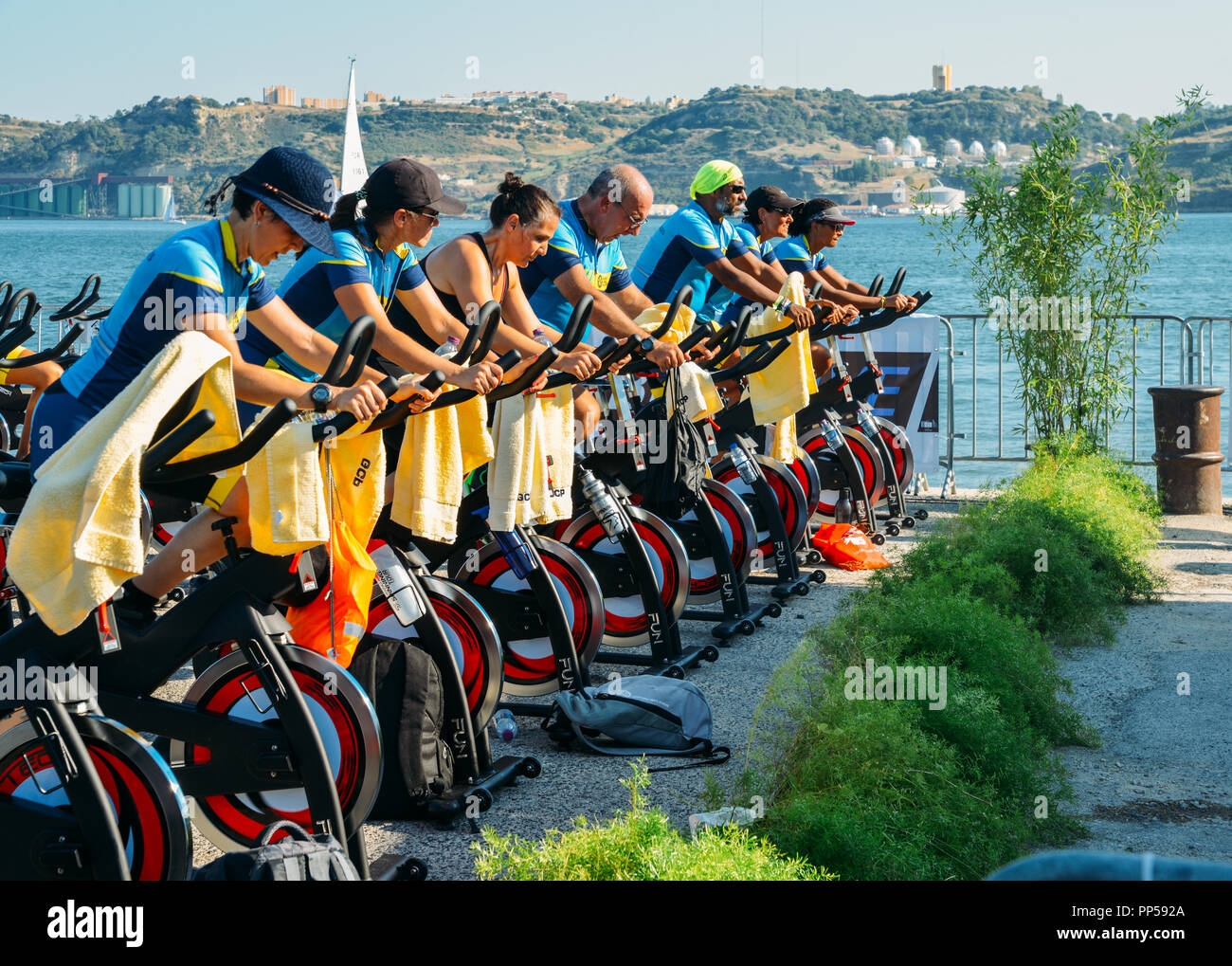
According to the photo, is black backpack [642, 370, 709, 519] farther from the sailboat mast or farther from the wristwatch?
the sailboat mast

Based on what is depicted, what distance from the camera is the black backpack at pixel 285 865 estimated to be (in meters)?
2.64

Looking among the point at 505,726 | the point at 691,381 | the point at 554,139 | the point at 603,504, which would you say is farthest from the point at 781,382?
the point at 554,139

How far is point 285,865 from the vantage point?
266cm

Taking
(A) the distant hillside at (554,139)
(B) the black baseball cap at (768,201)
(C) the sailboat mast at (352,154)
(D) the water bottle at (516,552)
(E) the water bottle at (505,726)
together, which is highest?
(A) the distant hillside at (554,139)

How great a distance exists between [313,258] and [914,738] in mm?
2228

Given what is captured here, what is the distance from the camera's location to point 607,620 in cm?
552

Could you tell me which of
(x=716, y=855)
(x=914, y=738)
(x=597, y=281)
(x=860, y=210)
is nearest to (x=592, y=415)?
(x=597, y=281)

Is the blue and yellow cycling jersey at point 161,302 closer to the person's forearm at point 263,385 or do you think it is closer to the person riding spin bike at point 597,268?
the person's forearm at point 263,385

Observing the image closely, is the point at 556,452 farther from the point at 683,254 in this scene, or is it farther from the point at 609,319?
the point at 683,254

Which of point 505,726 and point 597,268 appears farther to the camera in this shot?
point 597,268

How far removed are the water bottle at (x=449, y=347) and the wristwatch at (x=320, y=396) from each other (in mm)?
1347

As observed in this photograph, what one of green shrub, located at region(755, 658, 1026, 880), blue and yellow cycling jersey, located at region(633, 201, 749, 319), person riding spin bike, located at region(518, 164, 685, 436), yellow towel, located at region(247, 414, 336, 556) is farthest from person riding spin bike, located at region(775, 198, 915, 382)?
yellow towel, located at region(247, 414, 336, 556)

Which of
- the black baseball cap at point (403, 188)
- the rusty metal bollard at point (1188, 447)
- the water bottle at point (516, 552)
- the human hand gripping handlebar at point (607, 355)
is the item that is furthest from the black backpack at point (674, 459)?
the rusty metal bollard at point (1188, 447)

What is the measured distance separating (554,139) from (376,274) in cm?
8243
